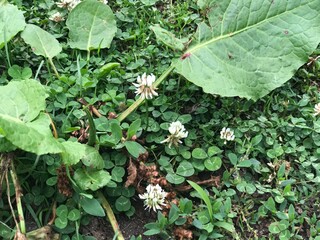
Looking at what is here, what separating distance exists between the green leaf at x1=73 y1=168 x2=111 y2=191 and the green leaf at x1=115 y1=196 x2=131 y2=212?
0.12 meters

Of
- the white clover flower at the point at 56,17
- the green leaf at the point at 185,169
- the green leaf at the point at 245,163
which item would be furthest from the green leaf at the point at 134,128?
the white clover flower at the point at 56,17

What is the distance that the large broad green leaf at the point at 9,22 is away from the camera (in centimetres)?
233

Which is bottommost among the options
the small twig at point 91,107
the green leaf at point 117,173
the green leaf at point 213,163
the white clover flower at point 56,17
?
the green leaf at point 213,163

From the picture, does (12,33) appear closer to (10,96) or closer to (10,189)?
(10,96)

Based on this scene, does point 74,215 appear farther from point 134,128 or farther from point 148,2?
point 148,2

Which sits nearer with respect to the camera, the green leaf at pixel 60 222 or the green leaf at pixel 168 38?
the green leaf at pixel 60 222

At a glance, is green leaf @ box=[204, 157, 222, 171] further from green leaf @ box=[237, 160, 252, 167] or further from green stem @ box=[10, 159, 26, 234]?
green stem @ box=[10, 159, 26, 234]

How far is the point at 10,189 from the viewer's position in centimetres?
200

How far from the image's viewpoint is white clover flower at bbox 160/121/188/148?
219 cm

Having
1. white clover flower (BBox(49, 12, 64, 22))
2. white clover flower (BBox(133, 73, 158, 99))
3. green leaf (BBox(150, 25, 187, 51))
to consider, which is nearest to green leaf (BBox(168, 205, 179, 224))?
white clover flower (BBox(133, 73, 158, 99))

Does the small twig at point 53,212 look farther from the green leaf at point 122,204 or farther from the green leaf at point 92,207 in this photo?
the green leaf at point 122,204

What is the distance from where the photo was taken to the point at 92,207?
6.50 feet

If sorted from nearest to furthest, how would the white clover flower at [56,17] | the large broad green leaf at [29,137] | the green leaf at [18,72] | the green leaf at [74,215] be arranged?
1. the large broad green leaf at [29,137]
2. the green leaf at [74,215]
3. the green leaf at [18,72]
4. the white clover flower at [56,17]

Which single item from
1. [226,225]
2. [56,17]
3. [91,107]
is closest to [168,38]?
[91,107]
